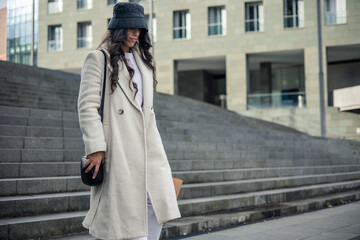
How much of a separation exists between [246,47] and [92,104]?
2743cm

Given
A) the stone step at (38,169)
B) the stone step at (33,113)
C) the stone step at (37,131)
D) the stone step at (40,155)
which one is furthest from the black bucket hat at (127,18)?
the stone step at (33,113)

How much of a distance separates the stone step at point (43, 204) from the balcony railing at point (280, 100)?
21.4 m

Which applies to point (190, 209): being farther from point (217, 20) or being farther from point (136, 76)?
point (217, 20)

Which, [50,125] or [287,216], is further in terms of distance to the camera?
[50,125]

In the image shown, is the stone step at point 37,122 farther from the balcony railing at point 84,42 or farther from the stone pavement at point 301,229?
the balcony railing at point 84,42

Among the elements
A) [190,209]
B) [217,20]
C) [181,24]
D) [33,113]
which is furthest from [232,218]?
[181,24]

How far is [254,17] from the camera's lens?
2941cm

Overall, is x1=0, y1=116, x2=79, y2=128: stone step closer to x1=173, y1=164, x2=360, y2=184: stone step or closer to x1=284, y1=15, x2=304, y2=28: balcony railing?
x1=173, y1=164, x2=360, y2=184: stone step

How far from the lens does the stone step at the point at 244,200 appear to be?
6157 millimetres

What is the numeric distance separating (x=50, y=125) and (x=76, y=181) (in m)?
2.48

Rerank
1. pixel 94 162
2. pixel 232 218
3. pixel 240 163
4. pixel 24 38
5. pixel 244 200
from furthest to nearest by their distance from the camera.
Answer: pixel 24 38, pixel 240 163, pixel 244 200, pixel 232 218, pixel 94 162

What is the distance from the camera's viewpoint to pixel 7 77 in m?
11.8

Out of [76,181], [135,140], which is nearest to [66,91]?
[76,181]

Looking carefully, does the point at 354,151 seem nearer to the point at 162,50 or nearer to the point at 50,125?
the point at 50,125
